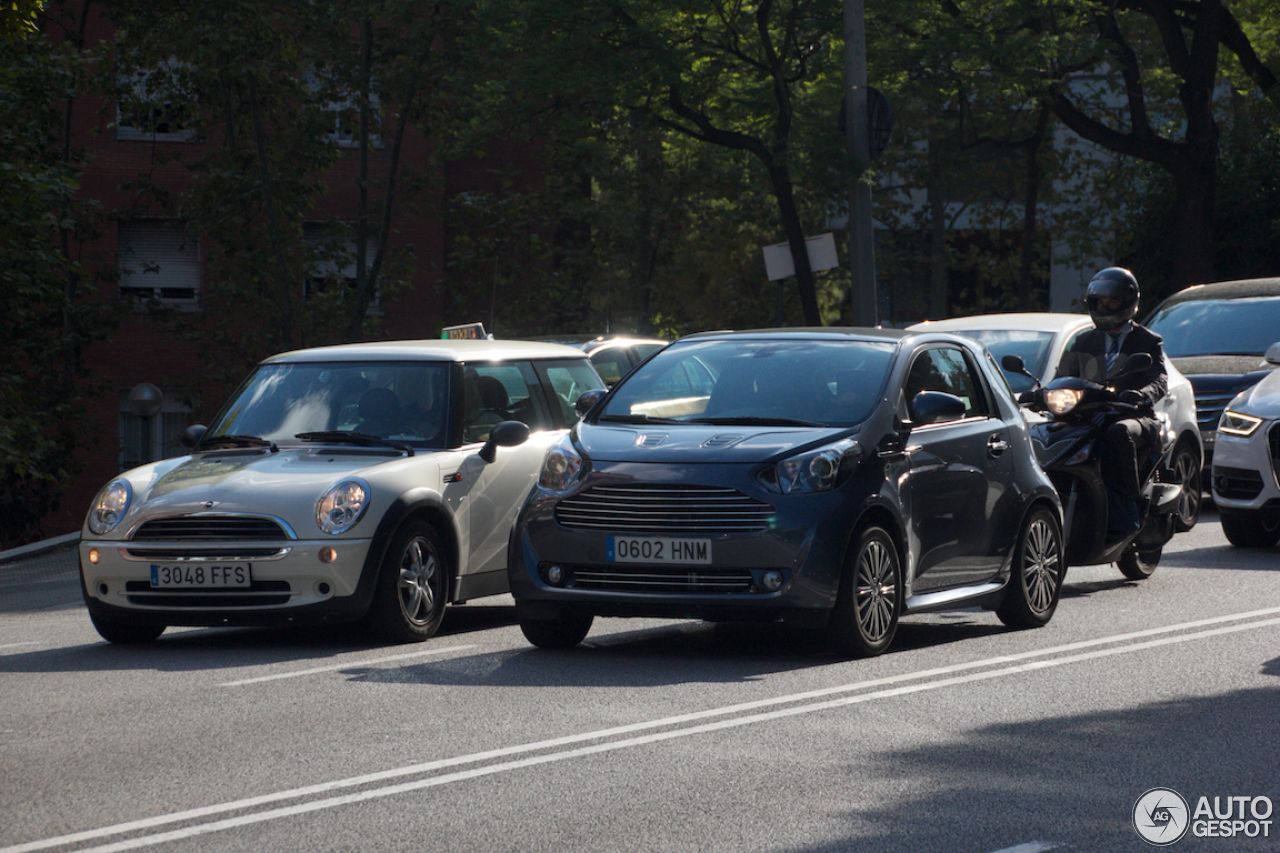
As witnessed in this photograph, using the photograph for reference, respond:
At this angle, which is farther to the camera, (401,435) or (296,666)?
(401,435)

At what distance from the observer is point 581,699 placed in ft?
26.1

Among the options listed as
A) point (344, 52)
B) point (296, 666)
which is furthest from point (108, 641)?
point (344, 52)

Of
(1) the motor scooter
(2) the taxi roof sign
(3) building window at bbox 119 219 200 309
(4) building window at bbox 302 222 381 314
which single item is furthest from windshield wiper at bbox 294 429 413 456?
(3) building window at bbox 119 219 200 309

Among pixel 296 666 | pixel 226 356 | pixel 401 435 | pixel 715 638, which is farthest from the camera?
pixel 226 356

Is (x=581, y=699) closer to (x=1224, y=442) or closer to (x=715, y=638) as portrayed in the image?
(x=715, y=638)

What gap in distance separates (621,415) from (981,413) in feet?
6.78

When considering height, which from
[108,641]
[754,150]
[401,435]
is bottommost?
[108,641]

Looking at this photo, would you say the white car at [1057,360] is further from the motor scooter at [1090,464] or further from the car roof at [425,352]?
the car roof at [425,352]

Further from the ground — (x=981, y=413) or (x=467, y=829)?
(x=981, y=413)

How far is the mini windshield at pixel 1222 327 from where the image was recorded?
18.5 metres

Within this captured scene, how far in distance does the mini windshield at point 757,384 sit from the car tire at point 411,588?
4.08ft

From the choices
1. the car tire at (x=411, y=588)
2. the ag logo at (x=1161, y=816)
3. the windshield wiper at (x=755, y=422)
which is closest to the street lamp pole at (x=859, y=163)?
the car tire at (x=411, y=588)

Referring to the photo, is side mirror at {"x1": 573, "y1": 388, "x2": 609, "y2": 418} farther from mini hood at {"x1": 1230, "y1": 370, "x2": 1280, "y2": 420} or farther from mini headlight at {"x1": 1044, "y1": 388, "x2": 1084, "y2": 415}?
mini hood at {"x1": 1230, "y1": 370, "x2": 1280, "y2": 420}

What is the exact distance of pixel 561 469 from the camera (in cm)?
927
